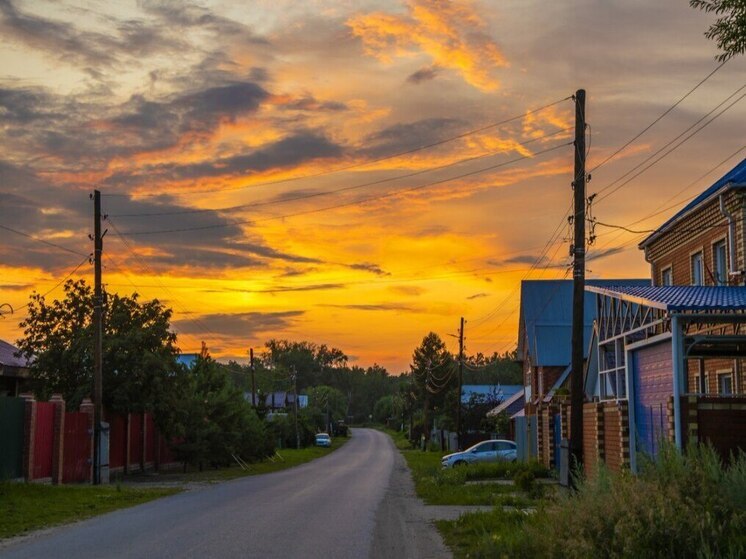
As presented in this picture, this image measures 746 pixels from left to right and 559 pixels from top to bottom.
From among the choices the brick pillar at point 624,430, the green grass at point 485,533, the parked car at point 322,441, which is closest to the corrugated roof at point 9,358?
the green grass at point 485,533

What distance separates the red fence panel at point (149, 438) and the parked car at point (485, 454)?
1357 centimetres

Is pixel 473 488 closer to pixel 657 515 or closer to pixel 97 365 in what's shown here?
pixel 97 365

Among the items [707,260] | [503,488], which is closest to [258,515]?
[503,488]

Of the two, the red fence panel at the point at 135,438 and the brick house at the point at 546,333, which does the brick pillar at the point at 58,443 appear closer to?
the red fence panel at the point at 135,438

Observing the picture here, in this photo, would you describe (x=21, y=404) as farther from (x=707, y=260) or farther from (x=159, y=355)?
(x=707, y=260)

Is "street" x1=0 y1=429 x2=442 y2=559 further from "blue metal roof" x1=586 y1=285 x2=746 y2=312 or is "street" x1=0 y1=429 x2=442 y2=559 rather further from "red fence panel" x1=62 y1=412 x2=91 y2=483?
"blue metal roof" x1=586 y1=285 x2=746 y2=312

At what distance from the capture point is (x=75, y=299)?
3662 cm

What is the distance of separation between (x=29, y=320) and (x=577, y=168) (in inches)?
870

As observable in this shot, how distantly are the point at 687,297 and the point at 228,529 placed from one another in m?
9.85

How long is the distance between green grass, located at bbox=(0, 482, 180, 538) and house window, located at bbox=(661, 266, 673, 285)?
16854 millimetres

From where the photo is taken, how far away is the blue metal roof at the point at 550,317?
51.9 m

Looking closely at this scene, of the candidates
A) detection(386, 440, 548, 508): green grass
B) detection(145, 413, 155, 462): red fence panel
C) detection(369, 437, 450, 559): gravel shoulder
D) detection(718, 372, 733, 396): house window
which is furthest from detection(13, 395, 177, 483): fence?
detection(718, 372, 733, 396): house window

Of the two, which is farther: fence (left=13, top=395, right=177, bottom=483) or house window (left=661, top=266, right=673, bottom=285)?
house window (left=661, top=266, right=673, bottom=285)

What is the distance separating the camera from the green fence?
26.7 meters
